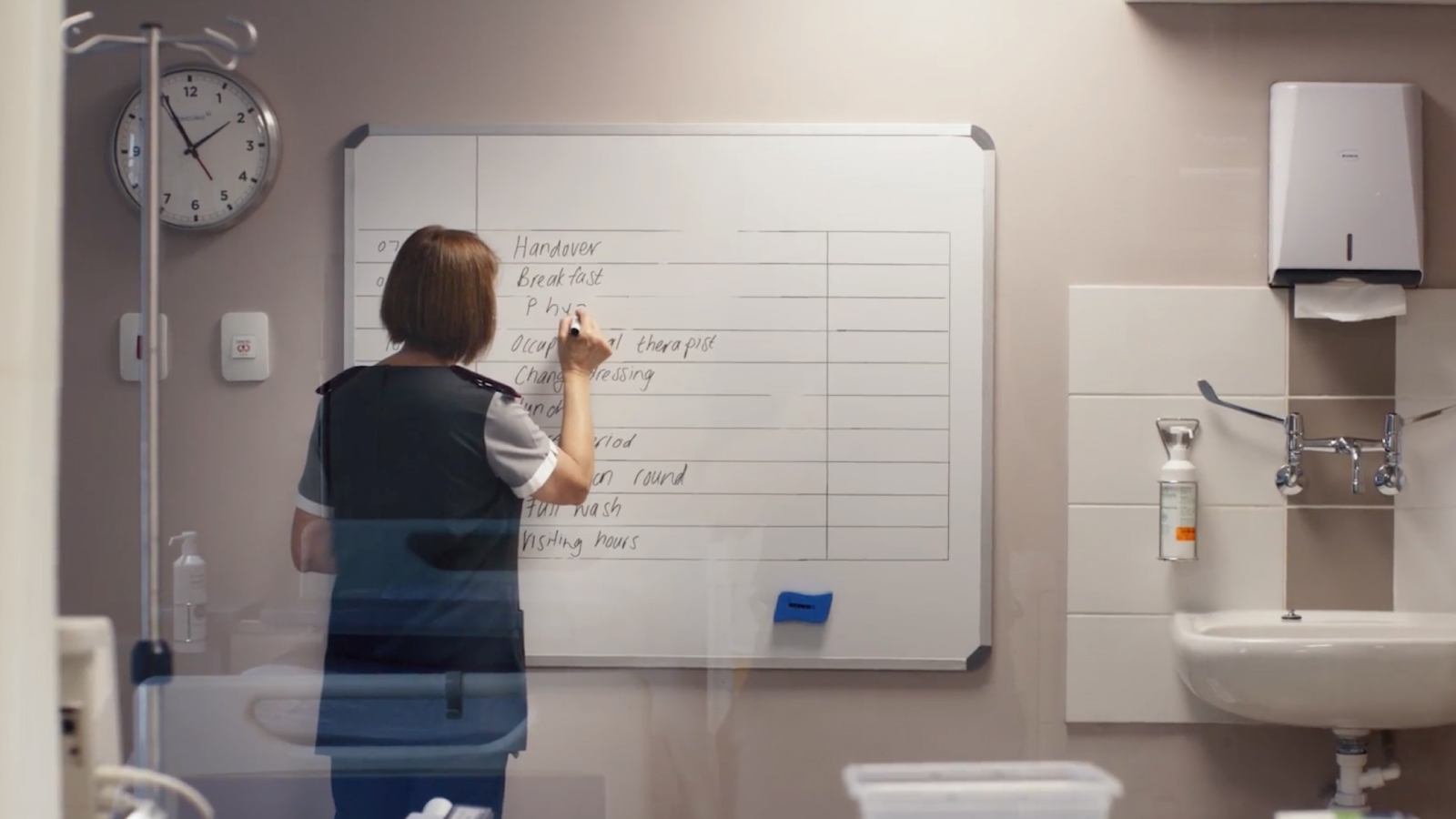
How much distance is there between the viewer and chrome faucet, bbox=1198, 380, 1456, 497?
1345 millimetres

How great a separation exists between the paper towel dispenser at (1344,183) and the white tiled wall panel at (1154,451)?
19cm

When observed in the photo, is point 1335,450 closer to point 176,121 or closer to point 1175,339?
point 1175,339

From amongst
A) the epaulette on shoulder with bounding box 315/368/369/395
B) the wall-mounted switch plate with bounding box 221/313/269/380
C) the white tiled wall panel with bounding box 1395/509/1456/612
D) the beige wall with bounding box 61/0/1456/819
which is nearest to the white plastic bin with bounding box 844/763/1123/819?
the beige wall with bounding box 61/0/1456/819

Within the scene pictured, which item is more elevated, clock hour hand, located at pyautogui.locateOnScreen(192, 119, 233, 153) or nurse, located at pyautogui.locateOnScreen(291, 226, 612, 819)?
clock hour hand, located at pyautogui.locateOnScreen(192, 119, 233, 153)

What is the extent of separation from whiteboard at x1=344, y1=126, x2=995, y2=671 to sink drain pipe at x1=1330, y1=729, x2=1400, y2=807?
0.50 metres

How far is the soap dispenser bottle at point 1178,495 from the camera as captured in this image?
1.35m

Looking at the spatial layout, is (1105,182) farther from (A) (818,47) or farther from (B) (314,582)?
(B) (314,582)

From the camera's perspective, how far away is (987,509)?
136 cm

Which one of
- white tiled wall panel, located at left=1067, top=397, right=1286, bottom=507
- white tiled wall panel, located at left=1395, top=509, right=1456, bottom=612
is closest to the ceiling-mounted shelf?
white tiled wall panel, located at left=1067, top=397, right=1286, bottom=507

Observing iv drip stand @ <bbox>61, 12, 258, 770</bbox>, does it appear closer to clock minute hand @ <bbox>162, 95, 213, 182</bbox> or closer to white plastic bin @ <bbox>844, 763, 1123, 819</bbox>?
clock minute hand @ <bbox>162, 95, 213, 182</bbox>

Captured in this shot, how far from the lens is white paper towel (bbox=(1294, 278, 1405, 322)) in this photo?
1.34m

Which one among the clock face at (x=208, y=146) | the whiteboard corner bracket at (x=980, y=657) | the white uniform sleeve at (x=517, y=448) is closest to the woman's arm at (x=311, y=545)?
the white uniform sleeve at (x=517, y=448)

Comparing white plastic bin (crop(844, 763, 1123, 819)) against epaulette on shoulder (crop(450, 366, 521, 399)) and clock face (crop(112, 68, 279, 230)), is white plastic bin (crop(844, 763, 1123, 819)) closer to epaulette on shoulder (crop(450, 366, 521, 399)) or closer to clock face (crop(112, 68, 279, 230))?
epaulette on shoulder (crop(450, 366, 521, 399))

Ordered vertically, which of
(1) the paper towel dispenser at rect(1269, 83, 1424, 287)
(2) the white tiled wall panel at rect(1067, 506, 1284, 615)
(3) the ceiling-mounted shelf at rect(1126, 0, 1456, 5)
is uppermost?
(3) the ceiling-mounted shelf at rect(1126, 0, 1456, 5)
